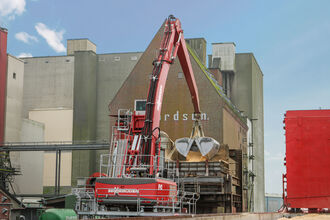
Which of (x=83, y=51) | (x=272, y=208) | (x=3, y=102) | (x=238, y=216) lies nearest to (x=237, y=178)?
(x=238, y=216)

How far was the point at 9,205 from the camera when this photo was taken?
3903cm

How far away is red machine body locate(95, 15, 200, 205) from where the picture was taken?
1700cm

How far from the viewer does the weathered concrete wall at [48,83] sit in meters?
77.2

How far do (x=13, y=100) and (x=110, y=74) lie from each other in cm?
1803

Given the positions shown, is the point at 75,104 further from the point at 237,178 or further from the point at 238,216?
the point at 238,216

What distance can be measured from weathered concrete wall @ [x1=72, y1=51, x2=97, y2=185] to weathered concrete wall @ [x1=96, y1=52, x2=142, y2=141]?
808 millimetres

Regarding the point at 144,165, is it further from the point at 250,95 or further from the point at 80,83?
the point at 80,83

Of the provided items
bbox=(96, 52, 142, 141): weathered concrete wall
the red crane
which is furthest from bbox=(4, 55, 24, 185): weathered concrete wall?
the red crane

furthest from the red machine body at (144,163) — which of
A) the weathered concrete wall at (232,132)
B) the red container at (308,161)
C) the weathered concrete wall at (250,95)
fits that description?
the weathered concrete wall at (250,95)

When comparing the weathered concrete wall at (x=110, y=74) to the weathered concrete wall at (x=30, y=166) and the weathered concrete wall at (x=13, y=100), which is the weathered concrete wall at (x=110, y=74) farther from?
the weathered concrete wall at (x=13, y=100)

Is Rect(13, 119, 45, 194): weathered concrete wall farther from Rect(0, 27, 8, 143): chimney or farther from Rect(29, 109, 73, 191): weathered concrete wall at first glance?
Rect(0, 27, 8, 143): chimney

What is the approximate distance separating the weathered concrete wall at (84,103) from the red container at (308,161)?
59164mm

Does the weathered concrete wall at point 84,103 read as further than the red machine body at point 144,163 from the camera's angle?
Yes

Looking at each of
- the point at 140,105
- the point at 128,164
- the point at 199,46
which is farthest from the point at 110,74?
the point at 128,164
